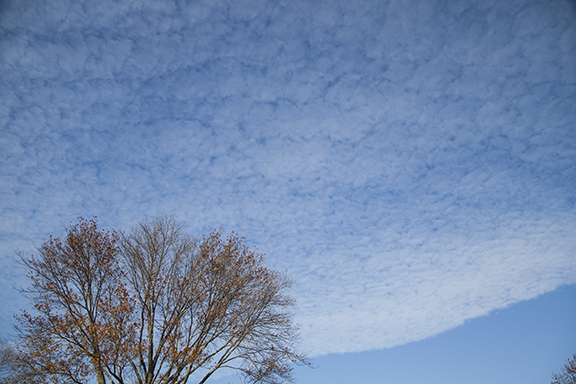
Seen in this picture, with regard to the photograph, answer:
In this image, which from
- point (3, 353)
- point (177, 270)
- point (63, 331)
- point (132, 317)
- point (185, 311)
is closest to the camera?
point (63, 331)

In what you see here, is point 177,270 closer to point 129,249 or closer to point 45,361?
point 129,249

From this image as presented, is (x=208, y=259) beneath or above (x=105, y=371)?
above

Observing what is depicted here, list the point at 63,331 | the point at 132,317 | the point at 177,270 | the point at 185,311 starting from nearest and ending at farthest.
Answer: the point at 63,331 → the point at 132,317 → the point at 185,311 → the point at 177,270

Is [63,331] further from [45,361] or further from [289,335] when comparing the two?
[289,335]

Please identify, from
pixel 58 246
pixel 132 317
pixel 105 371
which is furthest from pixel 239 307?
pixel 58 246

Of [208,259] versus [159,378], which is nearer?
[159,378]

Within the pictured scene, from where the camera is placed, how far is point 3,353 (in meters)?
34.2

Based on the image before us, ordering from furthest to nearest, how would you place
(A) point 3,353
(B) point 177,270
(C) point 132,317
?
(A) point 3,353 → (B) point 177,270 → (C) point 132,317

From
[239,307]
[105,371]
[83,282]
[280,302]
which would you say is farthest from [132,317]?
[280,302]

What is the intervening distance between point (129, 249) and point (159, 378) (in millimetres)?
6569

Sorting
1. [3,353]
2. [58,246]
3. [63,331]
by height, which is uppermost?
[3,353]

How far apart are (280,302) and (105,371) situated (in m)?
8.50

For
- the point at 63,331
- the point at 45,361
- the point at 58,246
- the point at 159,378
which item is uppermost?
the point at 58,246

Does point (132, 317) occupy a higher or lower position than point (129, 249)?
lower
